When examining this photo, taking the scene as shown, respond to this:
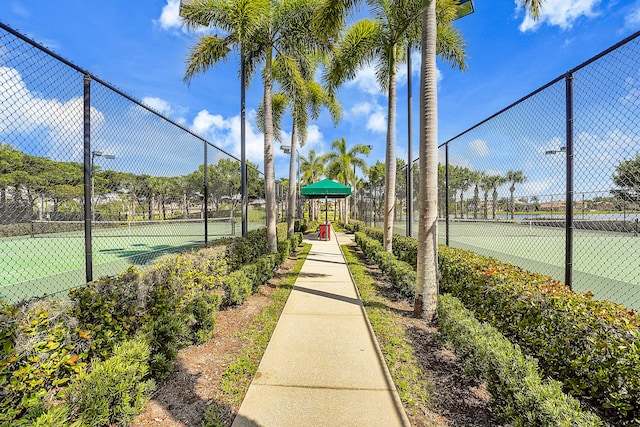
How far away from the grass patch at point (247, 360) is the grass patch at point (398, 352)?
1.42m

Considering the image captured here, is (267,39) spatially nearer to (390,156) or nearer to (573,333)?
(390,156)

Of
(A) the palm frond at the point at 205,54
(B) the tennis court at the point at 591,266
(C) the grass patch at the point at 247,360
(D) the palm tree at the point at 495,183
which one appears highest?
(A) the palm frond at the point at 205,54

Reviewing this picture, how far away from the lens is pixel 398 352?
326cm

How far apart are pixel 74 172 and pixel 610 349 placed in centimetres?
535

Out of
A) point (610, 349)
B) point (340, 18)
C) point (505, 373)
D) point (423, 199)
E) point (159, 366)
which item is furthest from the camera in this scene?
point (340, 18)

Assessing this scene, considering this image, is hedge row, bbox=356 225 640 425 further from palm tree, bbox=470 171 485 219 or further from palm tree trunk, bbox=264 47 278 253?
palm tree trunk, bbox=264 47 278 253

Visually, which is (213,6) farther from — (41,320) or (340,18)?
(41,320)

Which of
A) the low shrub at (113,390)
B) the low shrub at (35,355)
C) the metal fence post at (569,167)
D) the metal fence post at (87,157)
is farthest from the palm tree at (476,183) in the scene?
the low shrub at (35,355)

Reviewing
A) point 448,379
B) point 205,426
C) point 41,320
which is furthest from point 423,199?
point 41,320

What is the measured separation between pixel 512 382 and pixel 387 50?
822 centimetres

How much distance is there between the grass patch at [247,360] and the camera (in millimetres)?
2400

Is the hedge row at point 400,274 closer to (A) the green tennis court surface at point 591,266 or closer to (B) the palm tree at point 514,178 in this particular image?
(B) the palm tree at point 514,178

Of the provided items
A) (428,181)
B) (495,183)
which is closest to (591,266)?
(495,183)

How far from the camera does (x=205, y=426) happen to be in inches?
82.0
